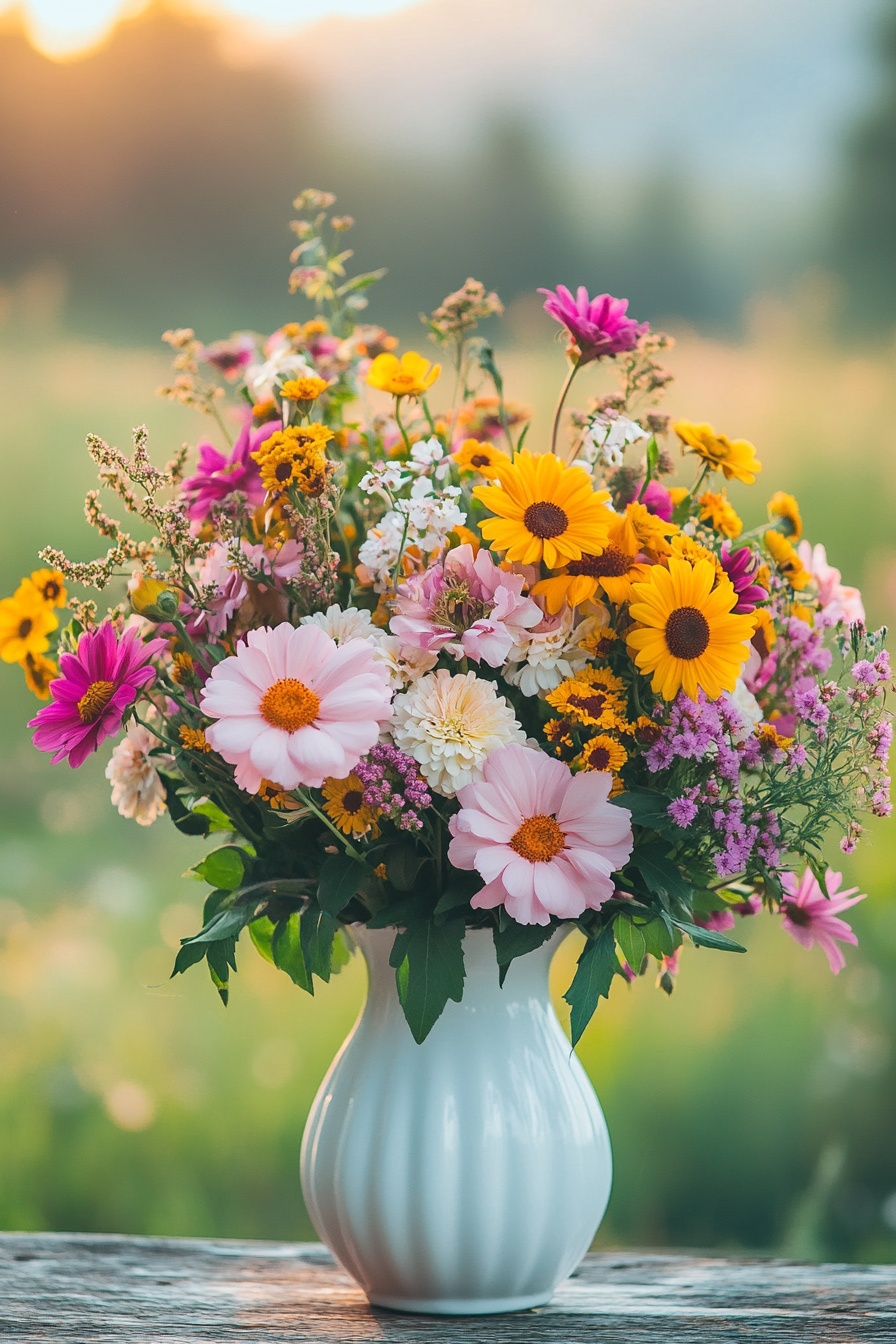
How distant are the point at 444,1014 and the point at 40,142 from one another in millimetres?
1464

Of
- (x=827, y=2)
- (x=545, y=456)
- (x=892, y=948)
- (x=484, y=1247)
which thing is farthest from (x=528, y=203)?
(x=484, y=1247)

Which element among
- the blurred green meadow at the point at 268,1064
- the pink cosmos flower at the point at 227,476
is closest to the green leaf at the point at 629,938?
the pink cosmos flower at the point at 227,476

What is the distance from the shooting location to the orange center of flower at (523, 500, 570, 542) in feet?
2.29

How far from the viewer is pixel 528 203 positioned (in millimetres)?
1838

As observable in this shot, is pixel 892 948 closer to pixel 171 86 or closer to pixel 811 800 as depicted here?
pixel 811 800

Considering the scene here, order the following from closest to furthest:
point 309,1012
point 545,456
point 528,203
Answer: point 545,456 → point 309,1012 → point 528,203

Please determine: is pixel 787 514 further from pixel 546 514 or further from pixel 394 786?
pixel 394 786

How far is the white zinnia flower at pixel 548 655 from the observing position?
0.70 m

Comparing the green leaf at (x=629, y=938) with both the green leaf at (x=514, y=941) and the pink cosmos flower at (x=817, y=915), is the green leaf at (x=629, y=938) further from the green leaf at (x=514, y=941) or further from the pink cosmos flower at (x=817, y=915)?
the pink cosmos flower at (x=817, y=915)

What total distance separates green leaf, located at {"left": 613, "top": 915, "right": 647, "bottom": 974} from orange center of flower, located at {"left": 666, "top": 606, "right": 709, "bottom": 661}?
0.14m

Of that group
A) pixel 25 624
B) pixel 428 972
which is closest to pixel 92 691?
pixel 25 624

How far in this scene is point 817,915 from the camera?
2.75 feet

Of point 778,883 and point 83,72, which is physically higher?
point 83,72

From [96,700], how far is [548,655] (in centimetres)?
23
